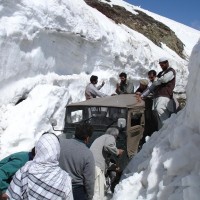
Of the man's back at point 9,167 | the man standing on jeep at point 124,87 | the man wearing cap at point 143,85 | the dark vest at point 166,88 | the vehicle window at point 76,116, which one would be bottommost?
the vehicle window at point 76,116

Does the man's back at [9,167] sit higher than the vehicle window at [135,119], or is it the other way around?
the man's back at [9,167]

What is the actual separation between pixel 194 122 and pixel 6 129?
683 centimetres

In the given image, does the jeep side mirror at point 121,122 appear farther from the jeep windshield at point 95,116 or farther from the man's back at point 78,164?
the man's back at point 78,164

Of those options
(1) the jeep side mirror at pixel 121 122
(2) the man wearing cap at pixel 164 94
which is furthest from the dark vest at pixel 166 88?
(1) the jeep side mirror at pixel 121 122

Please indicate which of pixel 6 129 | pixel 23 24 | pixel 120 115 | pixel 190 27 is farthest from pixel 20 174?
pixel 190 27

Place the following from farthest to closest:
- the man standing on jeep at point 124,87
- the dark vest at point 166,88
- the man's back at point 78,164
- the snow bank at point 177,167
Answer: the man standing on jeep at point 124,87, the dark vest at point 166,88, the man's back at point 78,164, the snow bank at point 177,167

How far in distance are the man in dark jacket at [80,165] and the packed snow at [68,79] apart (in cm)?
41

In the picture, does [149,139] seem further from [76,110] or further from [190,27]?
[190,27]

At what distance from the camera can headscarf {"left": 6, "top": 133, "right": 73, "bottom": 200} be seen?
4.04m

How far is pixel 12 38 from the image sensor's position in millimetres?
11492

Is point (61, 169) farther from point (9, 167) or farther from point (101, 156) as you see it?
point (101, 156)

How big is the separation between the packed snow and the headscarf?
1007 millimetres

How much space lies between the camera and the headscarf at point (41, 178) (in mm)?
4043

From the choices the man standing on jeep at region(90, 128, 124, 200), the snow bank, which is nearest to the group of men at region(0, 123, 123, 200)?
the snow bank
